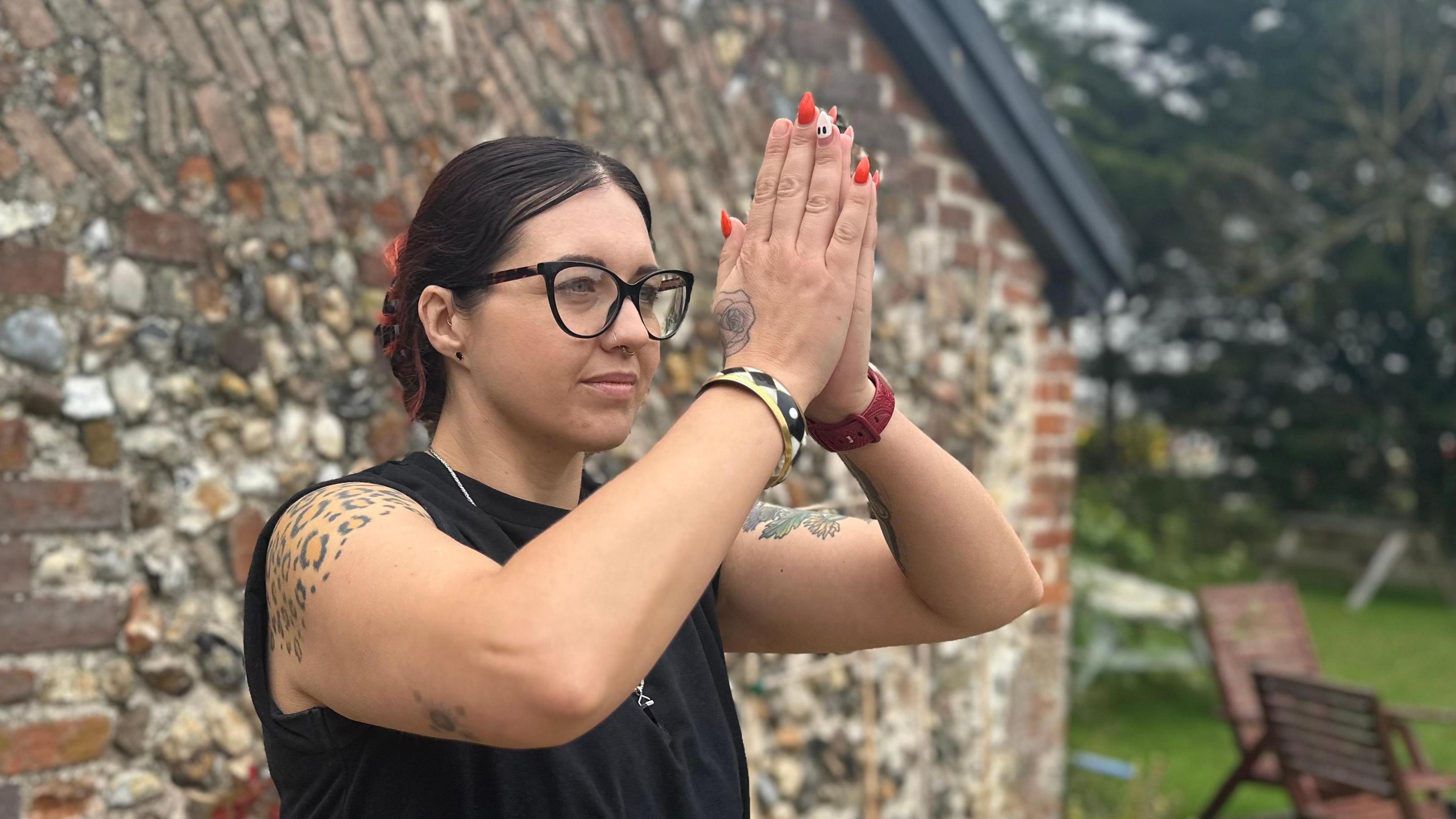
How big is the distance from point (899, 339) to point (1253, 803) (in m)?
4.61

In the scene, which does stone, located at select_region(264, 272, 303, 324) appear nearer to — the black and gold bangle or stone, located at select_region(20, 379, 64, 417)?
stone, located at select_region(20, 379, 64, 417)

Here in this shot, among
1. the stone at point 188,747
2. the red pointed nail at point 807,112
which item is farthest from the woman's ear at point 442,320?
the stone at point 188,747

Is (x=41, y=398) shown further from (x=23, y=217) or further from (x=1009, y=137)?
(x=1009, y=137)

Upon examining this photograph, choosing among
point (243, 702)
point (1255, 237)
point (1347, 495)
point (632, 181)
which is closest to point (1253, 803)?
point (243, 702)

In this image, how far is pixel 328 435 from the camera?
285cm

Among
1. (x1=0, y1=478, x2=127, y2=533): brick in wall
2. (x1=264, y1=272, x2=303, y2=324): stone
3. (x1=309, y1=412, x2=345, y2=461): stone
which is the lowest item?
(x1=0, y1=478, x2=127, y2=533): brick in wall

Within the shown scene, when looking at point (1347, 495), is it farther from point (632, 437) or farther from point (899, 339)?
point (632, 437)

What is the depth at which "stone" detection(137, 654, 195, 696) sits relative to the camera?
251cm

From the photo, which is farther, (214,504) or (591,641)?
(214,504)

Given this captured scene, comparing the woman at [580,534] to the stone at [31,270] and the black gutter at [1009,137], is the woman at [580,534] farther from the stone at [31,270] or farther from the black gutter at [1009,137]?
the black gutter at [1009,137]

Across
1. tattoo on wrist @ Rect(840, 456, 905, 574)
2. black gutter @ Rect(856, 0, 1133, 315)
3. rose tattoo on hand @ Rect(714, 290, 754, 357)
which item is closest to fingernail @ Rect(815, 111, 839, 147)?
rose tattoo on hand @ Rect(714, 290, 754, 357)

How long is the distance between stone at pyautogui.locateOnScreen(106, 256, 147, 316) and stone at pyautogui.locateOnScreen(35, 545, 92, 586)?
0.51 m

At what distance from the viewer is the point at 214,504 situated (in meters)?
2.63

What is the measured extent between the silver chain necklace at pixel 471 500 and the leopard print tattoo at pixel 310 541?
0.45 feet
